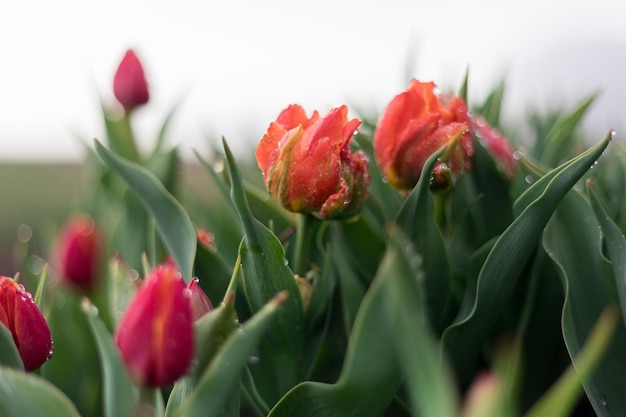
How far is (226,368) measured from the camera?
28 centimetres

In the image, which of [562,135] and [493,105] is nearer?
[562,135]

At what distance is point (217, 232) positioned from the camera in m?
0.65

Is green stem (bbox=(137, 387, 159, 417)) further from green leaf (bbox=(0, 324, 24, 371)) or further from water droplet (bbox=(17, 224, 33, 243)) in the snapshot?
water droplet (bbox=(17, 224, 33, 243))

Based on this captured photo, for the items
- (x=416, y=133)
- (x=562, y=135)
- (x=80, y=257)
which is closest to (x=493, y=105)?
(x=562, y=135)

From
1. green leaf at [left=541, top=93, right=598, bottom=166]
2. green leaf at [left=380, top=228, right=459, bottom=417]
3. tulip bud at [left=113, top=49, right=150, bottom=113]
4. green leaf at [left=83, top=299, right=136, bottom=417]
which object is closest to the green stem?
green leaf at [left=83, top=299, right=136, bottom=417]

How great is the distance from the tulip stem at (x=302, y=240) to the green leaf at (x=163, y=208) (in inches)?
2.6

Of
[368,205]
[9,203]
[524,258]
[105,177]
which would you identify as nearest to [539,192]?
[524,258]

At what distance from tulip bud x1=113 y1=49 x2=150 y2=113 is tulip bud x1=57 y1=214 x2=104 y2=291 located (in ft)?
0.47

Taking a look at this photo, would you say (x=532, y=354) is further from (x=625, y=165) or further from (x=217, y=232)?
(x=217, y=232)

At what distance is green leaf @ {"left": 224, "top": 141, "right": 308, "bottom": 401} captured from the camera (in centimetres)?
39

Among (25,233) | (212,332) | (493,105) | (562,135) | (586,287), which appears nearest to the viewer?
(212,332)

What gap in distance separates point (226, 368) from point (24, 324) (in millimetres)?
119

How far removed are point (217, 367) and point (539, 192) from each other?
0.69 feet

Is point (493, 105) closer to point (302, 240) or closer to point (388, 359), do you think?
point (302, 240)
